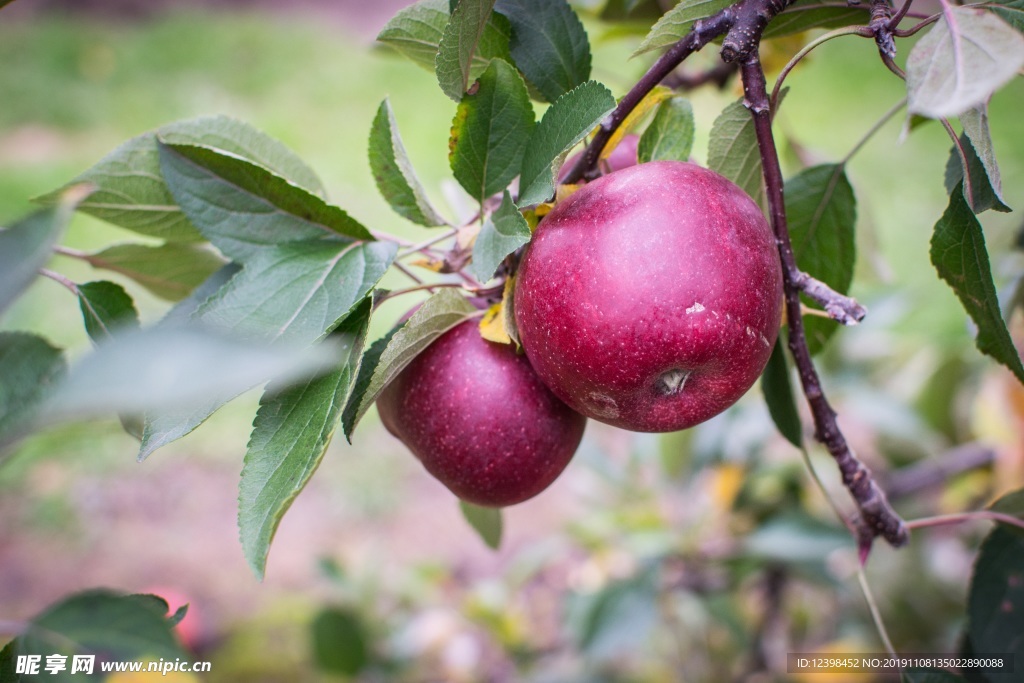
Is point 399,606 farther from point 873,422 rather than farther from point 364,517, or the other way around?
point 873,422

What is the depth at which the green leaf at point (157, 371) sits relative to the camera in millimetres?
364

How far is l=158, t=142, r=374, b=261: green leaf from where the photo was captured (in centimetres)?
67

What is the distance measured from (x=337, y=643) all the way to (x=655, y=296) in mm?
1224

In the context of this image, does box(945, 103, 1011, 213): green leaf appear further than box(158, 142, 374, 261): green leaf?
No

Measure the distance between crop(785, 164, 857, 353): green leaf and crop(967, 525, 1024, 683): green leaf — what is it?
0.31m

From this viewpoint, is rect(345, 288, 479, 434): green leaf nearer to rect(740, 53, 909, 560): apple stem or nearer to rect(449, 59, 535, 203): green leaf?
rect(449, 59, 535, 203): green leaf

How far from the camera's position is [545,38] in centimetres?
67

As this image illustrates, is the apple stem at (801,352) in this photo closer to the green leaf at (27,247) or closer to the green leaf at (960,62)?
the green leaf at (960,62)

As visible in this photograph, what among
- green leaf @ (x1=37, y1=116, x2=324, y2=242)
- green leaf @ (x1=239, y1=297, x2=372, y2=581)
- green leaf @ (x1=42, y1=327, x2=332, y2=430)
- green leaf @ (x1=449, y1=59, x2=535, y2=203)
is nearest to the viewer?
green leaf @ (x1=42, y1=327, x2=332, y2=430)

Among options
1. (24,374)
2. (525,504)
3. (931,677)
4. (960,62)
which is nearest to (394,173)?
(24,374)

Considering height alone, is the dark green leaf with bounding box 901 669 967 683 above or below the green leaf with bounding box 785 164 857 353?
below

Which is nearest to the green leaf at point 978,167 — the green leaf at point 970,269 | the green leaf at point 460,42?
the green leaf at point 970,269

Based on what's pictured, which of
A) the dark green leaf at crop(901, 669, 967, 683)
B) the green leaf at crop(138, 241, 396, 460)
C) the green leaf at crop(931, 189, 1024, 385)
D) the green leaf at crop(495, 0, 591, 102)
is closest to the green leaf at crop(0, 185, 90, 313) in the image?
the green leaf at crop(138, 241, 396, 460)

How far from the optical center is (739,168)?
730 millimetres
